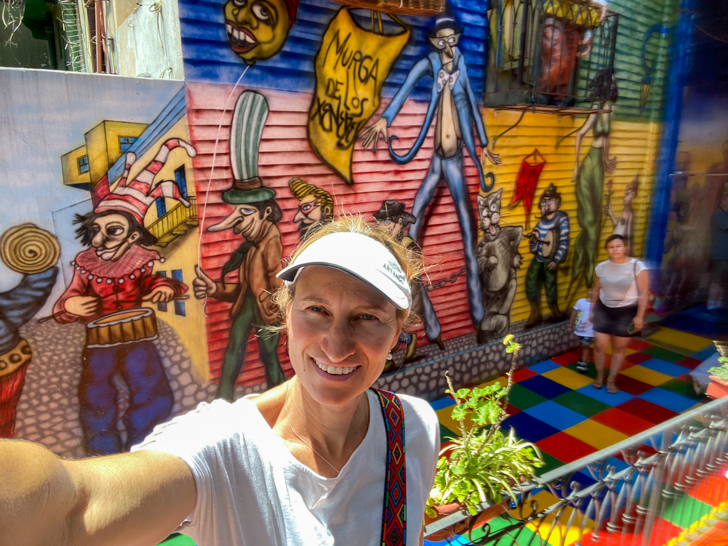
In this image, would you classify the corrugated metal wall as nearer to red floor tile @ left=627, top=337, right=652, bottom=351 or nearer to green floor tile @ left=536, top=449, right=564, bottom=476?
red floor tile @ left=627, top=337, right=652, bottom=351

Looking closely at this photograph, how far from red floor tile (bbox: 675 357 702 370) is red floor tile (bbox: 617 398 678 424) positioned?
155cm

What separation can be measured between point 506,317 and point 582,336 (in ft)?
3.50

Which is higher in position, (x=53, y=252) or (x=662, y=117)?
(x=662, y=117)

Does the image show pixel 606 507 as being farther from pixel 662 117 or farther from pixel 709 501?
pixel 662 117

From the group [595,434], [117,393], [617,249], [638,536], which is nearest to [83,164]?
[117,393]

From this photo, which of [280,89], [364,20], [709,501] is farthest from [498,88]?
[709,501]

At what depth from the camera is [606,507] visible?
2.44m

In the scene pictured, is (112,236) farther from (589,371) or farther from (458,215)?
(589,371)

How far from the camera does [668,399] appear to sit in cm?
564

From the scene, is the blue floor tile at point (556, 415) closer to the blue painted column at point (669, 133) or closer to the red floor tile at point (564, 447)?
the red floor tile at point (564, 447)

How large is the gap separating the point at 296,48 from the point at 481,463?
3653 millimetres

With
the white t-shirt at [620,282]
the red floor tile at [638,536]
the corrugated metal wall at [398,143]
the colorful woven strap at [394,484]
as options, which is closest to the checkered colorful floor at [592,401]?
the red floor tile at [638,536]

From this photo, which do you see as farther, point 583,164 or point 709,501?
point 583,164

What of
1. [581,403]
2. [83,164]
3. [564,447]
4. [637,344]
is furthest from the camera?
[637,344]
